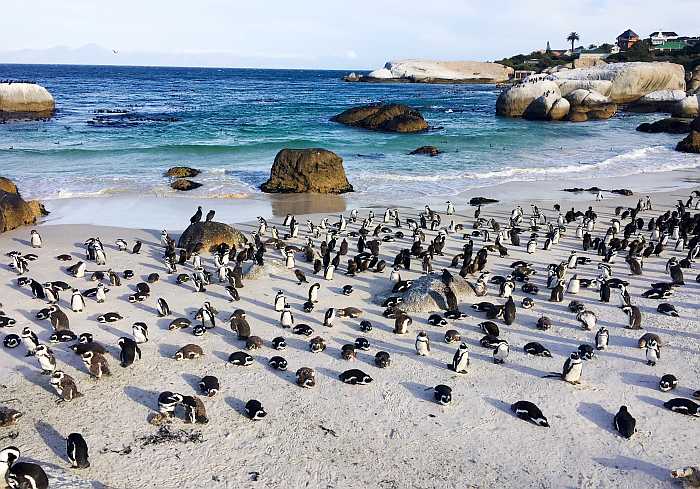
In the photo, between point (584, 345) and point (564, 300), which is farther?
point (564, 300)

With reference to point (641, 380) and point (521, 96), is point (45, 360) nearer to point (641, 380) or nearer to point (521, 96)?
point (641, 380)

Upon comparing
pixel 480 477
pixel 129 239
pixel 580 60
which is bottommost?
pixel 480 477

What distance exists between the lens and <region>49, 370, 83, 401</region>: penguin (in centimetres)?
1028

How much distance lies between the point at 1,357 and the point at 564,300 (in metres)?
12.5

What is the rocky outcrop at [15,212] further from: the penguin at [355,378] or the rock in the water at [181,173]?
the penguin at [355,378]

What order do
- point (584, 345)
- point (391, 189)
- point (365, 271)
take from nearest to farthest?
point (584, 345), point (365, 271), point (391, 189)

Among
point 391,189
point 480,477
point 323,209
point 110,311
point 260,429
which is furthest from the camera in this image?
point 391,189

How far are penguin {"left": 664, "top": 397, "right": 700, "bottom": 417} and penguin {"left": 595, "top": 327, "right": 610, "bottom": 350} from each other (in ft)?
7.42

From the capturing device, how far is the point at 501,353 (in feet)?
38.8

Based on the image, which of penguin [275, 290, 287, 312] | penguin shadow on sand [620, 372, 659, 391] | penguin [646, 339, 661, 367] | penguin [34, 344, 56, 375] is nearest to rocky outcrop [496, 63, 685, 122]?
penguin [646, 339, 661, 367]

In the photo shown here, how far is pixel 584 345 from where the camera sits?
40.3 ft

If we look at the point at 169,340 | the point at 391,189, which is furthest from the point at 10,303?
the point at 391,189

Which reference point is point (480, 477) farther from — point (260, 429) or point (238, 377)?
point (238, 377)

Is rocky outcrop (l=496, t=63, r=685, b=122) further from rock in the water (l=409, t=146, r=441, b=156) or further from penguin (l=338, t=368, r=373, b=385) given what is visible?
penguin (l=338, t=368, r=373, b=385)
